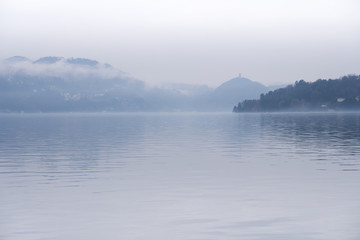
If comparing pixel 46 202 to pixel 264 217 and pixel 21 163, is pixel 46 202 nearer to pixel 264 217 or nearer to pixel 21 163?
pixel 264 217

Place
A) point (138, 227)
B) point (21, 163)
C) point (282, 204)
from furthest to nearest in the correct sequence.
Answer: point (21, 163) → point (282, 204) → point (138, 227)

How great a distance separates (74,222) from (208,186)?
10790 mm

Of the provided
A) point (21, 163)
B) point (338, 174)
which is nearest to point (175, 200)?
point (338, 174)

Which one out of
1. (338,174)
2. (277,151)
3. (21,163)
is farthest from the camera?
(277,151)

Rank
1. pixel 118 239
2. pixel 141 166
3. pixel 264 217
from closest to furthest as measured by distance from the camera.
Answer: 1. pixel 118 239
2. pixel 264 217
3. pixel 141 166

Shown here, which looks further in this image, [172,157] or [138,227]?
[172,157]

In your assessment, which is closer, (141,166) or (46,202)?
(46,202)

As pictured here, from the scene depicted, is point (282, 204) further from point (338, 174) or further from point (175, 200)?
point (338, 174)

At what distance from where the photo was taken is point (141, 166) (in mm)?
41000

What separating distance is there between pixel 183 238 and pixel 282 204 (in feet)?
24.8

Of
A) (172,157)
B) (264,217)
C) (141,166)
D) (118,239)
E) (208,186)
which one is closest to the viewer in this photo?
(118,239)

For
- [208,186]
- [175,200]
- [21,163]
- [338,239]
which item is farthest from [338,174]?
[21,163]

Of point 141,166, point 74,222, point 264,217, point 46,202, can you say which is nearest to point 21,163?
point 141,166

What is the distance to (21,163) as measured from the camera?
144 ft
